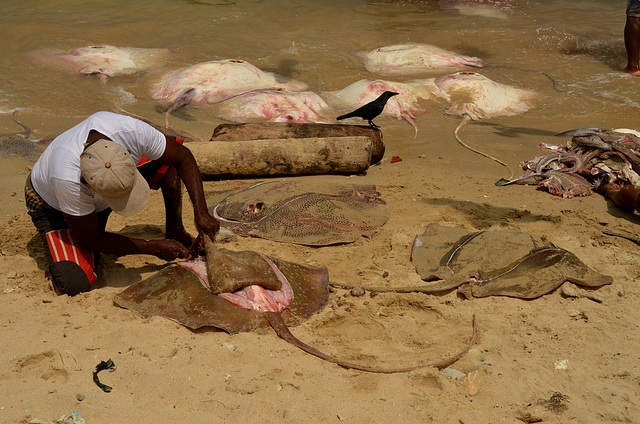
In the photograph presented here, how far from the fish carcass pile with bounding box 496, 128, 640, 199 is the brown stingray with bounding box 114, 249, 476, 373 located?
2604 mm

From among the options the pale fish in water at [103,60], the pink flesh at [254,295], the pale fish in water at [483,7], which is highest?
the pale fish in water at [483,7]

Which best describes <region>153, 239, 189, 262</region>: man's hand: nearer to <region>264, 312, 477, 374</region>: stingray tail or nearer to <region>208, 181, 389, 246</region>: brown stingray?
<region>264, 312, 477, 374</region>: stingray tail

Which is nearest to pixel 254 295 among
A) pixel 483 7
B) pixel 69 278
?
pixel 69 278

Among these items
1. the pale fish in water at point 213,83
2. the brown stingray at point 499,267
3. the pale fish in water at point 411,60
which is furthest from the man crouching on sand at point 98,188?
the pale fish in water at point 411,60

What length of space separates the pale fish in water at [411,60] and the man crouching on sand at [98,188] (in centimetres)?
543

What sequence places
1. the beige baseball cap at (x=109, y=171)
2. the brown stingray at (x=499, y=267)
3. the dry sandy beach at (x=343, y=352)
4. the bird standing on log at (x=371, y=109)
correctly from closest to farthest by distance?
the dry sandy beach at (x=343, y=352)
the beige baseball cap at (x=109, y=171)
the brown stingray at (x=499, y=267)
the bird standing on log at (x=371, y=109)

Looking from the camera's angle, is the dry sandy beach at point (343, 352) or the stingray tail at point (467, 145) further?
the stingray tail at point (467, 145)

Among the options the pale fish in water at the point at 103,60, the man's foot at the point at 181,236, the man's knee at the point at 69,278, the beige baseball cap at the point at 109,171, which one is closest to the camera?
the beige baseball cap at the point at 109,171

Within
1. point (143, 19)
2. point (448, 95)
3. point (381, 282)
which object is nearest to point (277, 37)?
point (143, 19)

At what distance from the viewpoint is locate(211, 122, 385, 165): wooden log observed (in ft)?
19.7

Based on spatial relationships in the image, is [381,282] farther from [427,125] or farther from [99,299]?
[427,125]

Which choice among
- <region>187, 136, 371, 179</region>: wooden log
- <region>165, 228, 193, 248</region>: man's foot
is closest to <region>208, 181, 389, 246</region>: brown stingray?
<region>165, 228, 193, 248</region>: man's foot

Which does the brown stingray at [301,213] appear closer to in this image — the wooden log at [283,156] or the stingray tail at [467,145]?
the wooden log at [283,156]

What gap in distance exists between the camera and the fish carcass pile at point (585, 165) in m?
5.29
